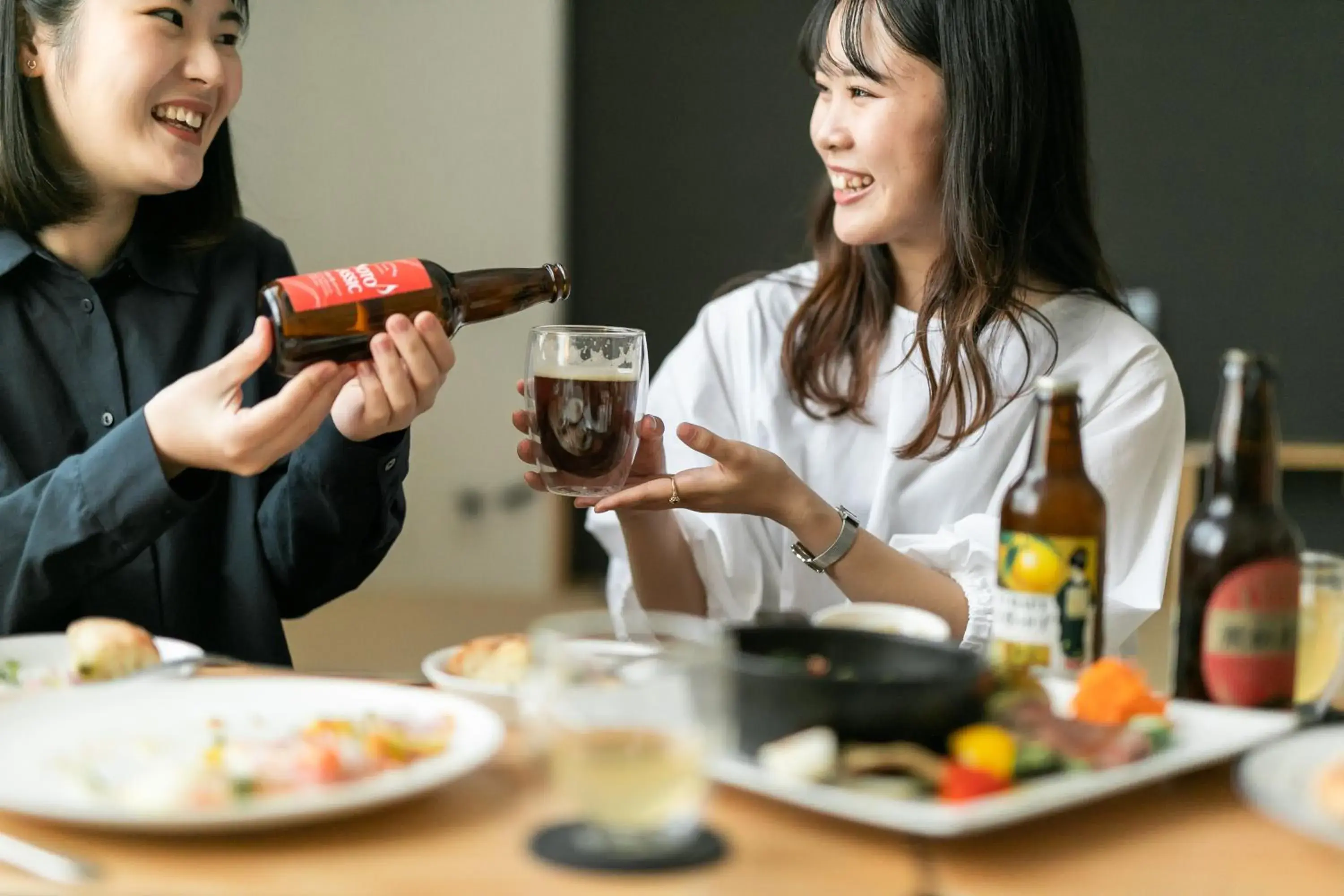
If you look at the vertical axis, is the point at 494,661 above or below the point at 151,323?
below

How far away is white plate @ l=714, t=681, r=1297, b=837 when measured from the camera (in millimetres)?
768

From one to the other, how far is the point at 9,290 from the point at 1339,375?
3705mm

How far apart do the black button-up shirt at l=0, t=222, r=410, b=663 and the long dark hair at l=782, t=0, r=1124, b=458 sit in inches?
26.4

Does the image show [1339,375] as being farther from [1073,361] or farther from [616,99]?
[1073,361]

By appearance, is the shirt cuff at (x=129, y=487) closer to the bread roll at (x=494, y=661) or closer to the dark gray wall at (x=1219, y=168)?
the bread roll at (x=494, y=661)

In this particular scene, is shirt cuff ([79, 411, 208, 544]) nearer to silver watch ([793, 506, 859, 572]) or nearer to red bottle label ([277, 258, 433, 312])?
red bottle label ([277, 258, 433, 312])

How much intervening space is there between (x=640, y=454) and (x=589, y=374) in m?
0.29

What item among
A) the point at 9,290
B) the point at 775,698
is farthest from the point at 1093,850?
the point at 9,290

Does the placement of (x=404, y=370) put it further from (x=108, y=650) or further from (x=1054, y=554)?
(x=1054, y=554)

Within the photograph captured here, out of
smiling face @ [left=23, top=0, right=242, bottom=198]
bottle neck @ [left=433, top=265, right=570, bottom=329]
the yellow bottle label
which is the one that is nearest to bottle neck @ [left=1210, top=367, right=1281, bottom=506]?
the yellow bottle label

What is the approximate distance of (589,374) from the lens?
4.35 feet

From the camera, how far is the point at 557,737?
75cm

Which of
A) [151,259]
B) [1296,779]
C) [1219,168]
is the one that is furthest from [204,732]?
[1219,168]

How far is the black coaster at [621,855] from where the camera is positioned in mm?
752
